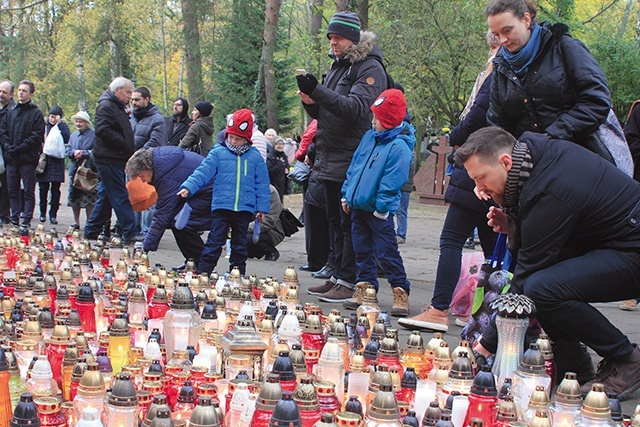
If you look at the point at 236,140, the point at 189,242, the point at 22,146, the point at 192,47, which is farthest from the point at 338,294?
the point at 192,47

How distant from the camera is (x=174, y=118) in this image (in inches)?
451

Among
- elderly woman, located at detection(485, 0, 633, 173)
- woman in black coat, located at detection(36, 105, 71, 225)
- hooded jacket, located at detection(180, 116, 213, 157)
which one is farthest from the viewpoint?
woman in black coat, located at detection(36, 105, 71, 225)

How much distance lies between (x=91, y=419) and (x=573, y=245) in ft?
8.73

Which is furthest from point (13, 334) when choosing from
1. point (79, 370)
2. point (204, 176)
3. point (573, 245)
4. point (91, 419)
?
point (204, 176)

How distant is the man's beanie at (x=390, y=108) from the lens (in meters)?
6.27

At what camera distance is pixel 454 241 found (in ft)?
18.4

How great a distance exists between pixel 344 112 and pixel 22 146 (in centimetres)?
649

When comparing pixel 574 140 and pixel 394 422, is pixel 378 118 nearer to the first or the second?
pixel 574 140

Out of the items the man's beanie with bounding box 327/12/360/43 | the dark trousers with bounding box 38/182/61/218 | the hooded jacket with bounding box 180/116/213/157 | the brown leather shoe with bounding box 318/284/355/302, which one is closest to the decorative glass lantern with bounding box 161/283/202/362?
the brown leather shoe with bounding box 318/284/355/302

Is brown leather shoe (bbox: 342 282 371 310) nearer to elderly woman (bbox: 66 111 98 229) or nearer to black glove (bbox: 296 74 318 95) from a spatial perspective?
black glove (bbox: 296 74 318 95)

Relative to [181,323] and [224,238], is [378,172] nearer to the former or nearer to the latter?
[224,238]

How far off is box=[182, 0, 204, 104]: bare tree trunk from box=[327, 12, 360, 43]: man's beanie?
18.4 m

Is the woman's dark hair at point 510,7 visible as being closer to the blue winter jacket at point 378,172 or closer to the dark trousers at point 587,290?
the dark trousers at point 587,290

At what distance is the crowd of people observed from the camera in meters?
4.05
